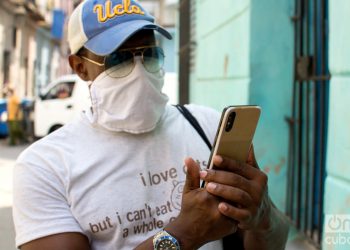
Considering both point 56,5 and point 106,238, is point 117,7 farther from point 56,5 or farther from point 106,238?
point 56,5

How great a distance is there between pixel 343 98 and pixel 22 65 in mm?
20563

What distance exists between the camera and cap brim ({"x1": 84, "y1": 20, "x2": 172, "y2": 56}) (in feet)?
5.06

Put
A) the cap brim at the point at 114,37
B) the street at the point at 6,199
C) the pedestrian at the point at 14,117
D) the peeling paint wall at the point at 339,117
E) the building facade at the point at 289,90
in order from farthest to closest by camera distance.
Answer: the pedestrian at the point at 14,117, the street at the point at 6,199, the building facade at the point at 289,90, the peeling paint wall at the point at 339,117, the cap brim at the point at 114,37

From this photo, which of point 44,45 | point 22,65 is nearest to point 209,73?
point 22,65

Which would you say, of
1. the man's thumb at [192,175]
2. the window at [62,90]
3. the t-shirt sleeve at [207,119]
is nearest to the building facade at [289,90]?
the t-shirt sleeve at [207,119]

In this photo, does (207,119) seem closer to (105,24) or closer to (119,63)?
(119,63)

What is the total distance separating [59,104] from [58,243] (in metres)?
10.2

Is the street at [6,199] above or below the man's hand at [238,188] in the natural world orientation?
below

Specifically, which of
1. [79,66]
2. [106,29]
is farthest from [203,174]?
[79,66]

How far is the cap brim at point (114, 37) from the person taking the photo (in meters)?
1.54

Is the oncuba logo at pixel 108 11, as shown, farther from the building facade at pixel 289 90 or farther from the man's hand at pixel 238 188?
the building facade at pixel 289 90

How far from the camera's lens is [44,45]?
2795 centimetres

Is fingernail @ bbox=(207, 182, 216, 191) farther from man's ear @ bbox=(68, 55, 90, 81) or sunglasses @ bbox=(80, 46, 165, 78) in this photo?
man's ear @ bbox=(68, 55, 90, 81)

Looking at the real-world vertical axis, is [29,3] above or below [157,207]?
above
